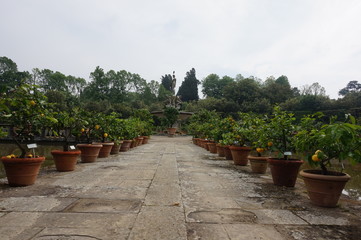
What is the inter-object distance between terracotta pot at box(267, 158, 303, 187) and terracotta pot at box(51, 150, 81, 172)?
12.1ft

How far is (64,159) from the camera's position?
15.1ft

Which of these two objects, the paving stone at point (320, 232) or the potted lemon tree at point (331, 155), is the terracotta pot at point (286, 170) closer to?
the potted lemon tree at point (331, 155)

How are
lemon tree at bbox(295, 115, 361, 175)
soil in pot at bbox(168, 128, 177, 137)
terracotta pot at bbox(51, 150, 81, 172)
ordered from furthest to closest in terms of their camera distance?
soil in pot at bbox(168, 128, 177, 137), terracotta pot at bbox(51, 150, 81, 172), lemon tree at bbox(295, 115, 361, 175)

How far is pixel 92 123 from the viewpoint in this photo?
21.3 ft

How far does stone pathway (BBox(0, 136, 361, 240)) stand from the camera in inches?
74.4

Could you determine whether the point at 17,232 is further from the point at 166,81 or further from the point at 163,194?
the point at 166,81

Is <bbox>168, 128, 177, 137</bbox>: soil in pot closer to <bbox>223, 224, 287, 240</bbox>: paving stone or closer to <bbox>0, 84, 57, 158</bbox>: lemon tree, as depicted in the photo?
<bbox>0, 84, 57, 158</bbox>: lemon tree

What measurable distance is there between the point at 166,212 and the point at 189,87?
5167 centimetres

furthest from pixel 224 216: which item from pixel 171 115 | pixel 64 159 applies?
pixel 171 115

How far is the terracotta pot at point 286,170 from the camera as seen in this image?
368 cm

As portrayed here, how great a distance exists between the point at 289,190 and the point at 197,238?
2.27 m

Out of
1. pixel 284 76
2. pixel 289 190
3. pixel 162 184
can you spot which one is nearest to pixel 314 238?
pixel 289 190

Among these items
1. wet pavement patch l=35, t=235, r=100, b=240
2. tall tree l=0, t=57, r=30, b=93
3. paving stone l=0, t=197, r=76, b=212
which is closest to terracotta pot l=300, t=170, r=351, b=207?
wet pavement patch l=35, t=235, r=100, b=240

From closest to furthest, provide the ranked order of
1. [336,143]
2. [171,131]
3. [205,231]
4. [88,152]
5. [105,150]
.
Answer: [205,231], [336,143], [88,152], [105,150], [171,131]
